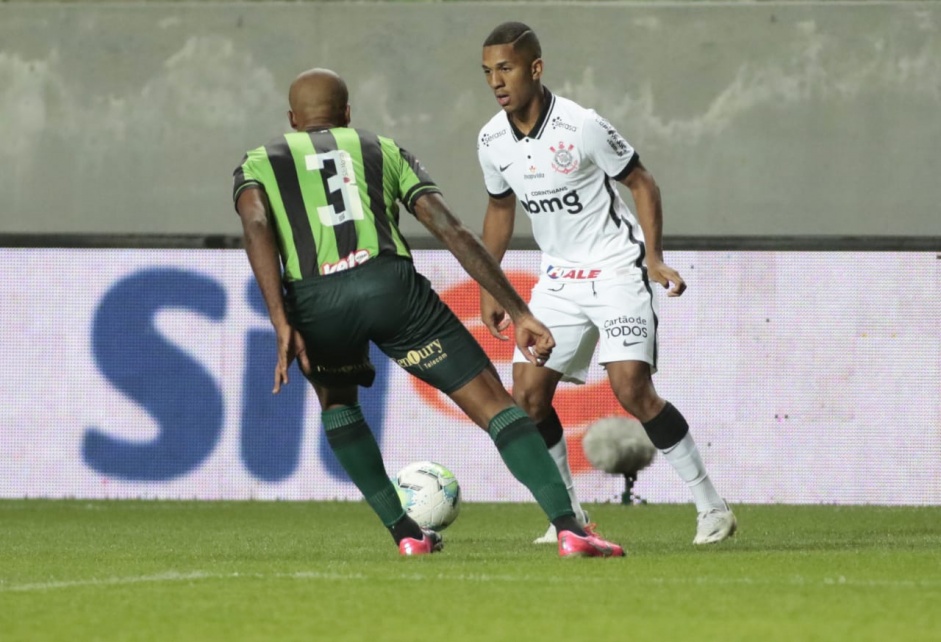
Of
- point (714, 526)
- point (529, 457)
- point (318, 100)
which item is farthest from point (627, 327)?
point (318, 100)

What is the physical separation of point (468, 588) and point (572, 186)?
240cm

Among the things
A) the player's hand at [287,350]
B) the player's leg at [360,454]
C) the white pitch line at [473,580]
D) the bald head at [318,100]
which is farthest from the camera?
the player's leg at [360,454]

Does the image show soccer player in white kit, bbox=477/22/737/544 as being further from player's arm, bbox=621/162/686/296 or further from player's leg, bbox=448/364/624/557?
player's leg, bbox=448/364/624/557

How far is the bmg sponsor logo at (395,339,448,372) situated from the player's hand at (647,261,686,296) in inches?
41.7

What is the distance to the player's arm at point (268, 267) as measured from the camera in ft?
18.0

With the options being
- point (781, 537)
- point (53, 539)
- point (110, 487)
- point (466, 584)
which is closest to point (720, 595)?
point (466, 584)

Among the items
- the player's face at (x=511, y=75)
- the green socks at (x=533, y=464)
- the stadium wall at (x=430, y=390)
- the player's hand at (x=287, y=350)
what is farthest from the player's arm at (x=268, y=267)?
the stadium wall at (x=430, y=390)

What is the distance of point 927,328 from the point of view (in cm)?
1009

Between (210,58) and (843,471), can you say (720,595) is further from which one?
(210,58)

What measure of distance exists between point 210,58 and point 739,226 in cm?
425

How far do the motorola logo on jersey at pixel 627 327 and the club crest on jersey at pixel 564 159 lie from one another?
62 cm

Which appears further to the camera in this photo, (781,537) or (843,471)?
(843,471)

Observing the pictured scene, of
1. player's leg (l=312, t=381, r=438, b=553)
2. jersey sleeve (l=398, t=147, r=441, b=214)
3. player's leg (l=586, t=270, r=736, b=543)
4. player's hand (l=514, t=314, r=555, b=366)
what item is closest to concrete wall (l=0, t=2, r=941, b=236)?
player's leg (l=586, t=270, r=736, b=543)

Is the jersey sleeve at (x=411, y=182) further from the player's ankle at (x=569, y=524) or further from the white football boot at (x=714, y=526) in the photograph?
the white football boot at (x=714, y=526)
